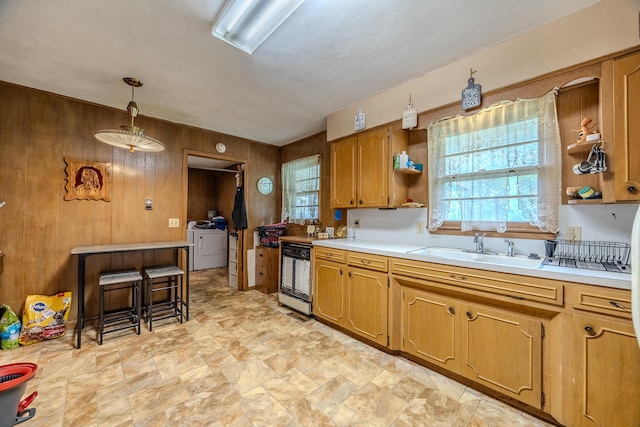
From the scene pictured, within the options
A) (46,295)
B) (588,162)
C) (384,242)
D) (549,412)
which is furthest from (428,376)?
(46,295)

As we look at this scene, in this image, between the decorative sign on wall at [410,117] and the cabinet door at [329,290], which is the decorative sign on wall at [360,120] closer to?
the decorative sign on wall at [410,117]

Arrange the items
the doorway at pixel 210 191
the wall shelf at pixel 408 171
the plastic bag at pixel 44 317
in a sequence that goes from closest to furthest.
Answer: the plastic bag at pixel 44 317
the wall shelf at pixel 408 171
the doorway at pixel 210 191

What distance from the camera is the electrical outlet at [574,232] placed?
1725 mm

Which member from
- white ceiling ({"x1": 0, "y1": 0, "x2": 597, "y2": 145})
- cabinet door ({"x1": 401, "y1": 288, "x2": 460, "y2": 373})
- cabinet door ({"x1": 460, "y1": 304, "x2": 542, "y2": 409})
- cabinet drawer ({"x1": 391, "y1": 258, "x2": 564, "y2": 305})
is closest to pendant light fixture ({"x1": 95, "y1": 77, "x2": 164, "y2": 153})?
white ceiling ({"x1": 0, "y1": 0, "x2": 597, "y2": 145})

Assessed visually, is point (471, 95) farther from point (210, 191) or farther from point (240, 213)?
point (210, 191)

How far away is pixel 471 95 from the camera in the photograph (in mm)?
2045

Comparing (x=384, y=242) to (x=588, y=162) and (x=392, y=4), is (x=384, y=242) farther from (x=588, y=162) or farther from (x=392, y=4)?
(x=392, y=4)

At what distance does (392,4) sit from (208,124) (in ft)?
9.26

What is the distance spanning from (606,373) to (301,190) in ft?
11.7

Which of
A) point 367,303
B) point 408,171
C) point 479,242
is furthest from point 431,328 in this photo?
point 408,171

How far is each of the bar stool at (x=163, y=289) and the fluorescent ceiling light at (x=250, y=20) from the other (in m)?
2.44

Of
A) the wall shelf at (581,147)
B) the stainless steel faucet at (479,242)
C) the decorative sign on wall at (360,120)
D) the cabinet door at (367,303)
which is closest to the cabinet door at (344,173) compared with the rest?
the decorative sign on wall at (360,120)

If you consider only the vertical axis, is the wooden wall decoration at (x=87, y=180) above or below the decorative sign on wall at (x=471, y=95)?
below

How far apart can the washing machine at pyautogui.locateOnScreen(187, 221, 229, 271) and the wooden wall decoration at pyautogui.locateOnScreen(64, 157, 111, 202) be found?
2475 millimetres
